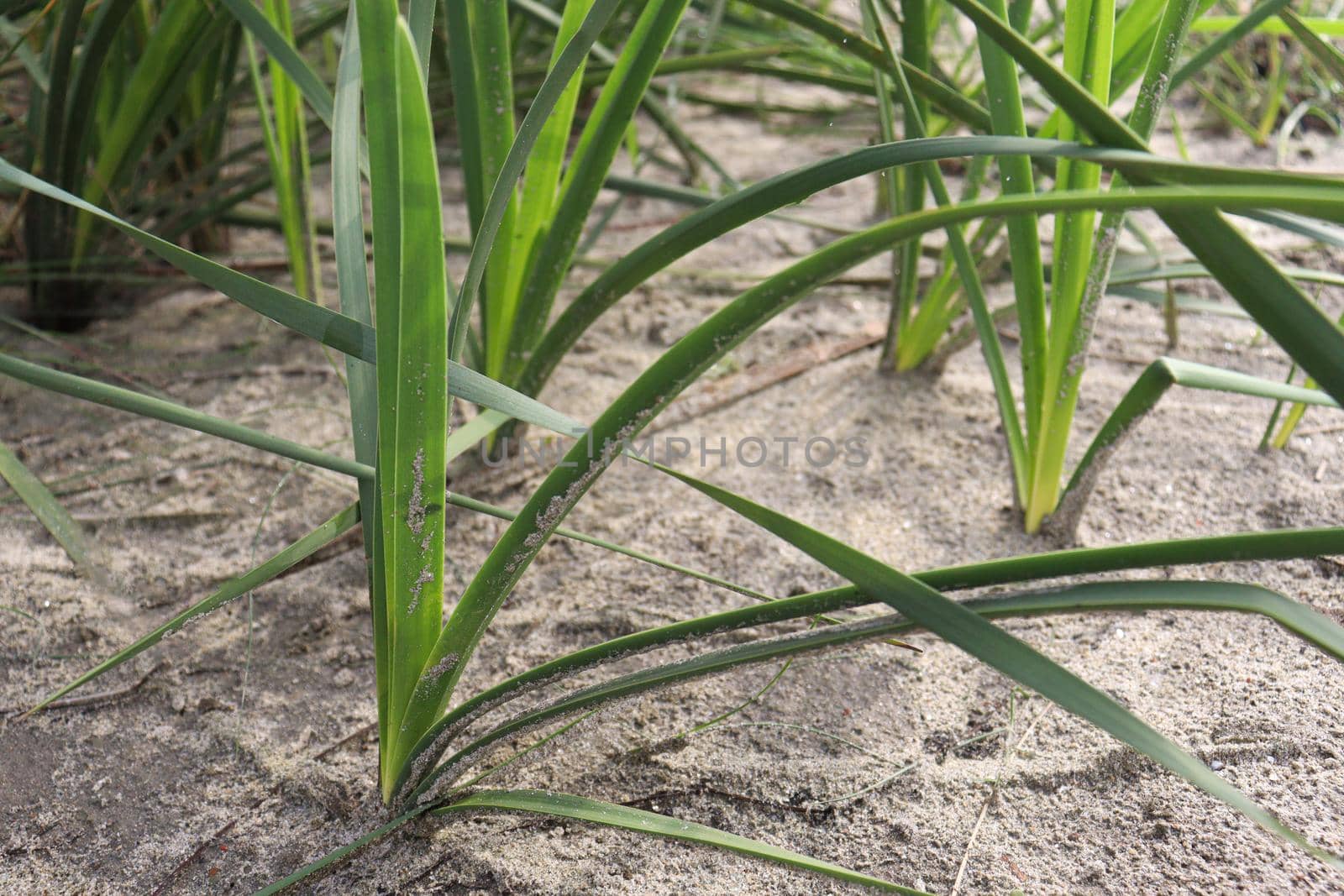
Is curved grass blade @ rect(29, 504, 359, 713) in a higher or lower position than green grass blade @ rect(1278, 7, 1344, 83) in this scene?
lower

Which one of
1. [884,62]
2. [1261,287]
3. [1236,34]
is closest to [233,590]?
[1261,287]

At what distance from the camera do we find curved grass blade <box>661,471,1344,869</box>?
0.44 meters

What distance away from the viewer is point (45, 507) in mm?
696

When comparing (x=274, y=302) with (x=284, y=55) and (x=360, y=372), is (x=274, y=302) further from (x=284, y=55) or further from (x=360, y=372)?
(x=284, y=55)

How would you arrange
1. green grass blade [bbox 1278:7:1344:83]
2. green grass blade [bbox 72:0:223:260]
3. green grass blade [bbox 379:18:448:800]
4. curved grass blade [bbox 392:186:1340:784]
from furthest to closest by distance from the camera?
green grass blade [bbox 72:0:223:260], green grass blade [bbox 1278:7:1344:83], green grass blade [bbox 379:18:448:800], curved grass blade [bbox 392:186:1340:784]

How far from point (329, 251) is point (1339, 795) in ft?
4.40

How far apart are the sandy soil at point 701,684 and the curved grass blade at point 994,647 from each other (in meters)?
0.19

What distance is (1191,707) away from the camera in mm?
721

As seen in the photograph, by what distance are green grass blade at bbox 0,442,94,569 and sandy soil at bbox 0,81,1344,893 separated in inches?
5.5

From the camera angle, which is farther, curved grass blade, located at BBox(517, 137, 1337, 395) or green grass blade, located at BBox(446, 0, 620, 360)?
green grass blade, located at BBox(446, 0, 620, 360)

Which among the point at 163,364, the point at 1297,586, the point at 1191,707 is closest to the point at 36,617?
the point at 163,364

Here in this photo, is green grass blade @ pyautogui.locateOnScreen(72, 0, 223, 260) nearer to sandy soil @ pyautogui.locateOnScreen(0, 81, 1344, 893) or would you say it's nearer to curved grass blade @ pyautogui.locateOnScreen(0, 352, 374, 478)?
sandy soil @ pyautogui.locateOnScreen(0, 81, 1344, 893)

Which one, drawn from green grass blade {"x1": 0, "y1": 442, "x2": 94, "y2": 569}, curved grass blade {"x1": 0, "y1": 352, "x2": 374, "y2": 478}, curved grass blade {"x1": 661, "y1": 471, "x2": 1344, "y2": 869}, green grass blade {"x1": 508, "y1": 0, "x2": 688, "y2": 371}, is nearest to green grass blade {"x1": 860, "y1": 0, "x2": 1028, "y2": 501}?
green grass blade {"x1": 508, "y1": 0, "x2": 688, "y2": 371}

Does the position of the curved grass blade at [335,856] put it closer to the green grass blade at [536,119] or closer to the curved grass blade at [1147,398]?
the green grass blade at [536,119]
